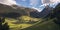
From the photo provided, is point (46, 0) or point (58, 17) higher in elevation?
point (46, 0)

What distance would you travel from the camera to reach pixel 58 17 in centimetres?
1280

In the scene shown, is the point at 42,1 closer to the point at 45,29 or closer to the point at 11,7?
the point at 11,7

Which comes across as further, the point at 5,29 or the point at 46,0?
the point at 46,0

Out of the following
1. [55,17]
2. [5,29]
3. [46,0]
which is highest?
[46,0]

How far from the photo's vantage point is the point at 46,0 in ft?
97.3

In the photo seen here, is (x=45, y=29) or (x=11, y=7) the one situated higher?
(x=11, y=7)

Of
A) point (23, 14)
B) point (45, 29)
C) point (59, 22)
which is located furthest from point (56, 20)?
point (23, 14)

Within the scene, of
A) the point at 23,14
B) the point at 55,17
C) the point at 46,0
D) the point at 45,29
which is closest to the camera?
the point at 45,29

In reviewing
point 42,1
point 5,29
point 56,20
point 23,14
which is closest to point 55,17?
point 56,20

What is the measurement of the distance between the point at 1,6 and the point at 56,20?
15.7 meters

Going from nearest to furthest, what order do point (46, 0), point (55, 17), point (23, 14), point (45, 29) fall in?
point (45, 29)
point (55, 17)
point (23, 14)
point (46, 0)

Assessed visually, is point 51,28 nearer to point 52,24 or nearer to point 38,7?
point 52,24

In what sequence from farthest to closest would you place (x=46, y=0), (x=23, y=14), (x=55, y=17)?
1. (x=46, y=0)
2. (x=23, y=14)
3. (x=55, y=17)

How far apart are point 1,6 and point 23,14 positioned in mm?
4387
